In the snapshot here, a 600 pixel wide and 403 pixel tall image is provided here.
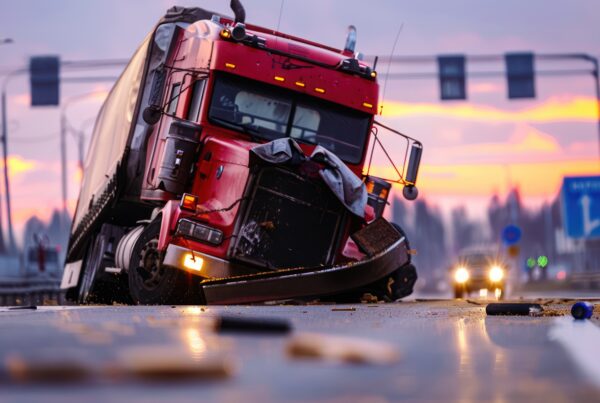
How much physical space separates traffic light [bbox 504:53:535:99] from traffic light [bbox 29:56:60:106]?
44.8ft

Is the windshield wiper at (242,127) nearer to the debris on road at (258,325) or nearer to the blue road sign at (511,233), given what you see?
the debris on road at (258,325)

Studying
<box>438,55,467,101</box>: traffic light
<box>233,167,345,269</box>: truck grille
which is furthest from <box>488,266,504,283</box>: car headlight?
<box>233,167,345,269</box>: truck grille

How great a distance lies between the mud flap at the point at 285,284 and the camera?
15.6 m

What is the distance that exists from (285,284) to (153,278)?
94.2 inches

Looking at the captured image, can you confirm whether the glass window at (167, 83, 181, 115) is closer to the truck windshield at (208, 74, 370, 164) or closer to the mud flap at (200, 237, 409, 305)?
the truck windshield at (208, 74, 370, 164)

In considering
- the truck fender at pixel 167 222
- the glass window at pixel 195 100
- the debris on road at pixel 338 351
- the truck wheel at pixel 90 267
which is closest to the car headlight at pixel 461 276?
the truck wheel at pixel 90 267

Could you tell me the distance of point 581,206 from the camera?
4959 cm

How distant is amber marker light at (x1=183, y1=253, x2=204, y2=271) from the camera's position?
53.6 ft

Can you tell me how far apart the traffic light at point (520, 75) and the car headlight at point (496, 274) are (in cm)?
526

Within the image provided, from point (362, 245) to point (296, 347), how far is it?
40.8 ft

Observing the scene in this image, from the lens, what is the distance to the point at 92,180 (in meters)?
25.1

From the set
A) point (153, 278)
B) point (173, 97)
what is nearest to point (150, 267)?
point (153, 278)

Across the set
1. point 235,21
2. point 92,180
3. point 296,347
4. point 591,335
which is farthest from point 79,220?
point 296,347

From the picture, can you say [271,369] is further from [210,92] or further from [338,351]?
[210,92]
